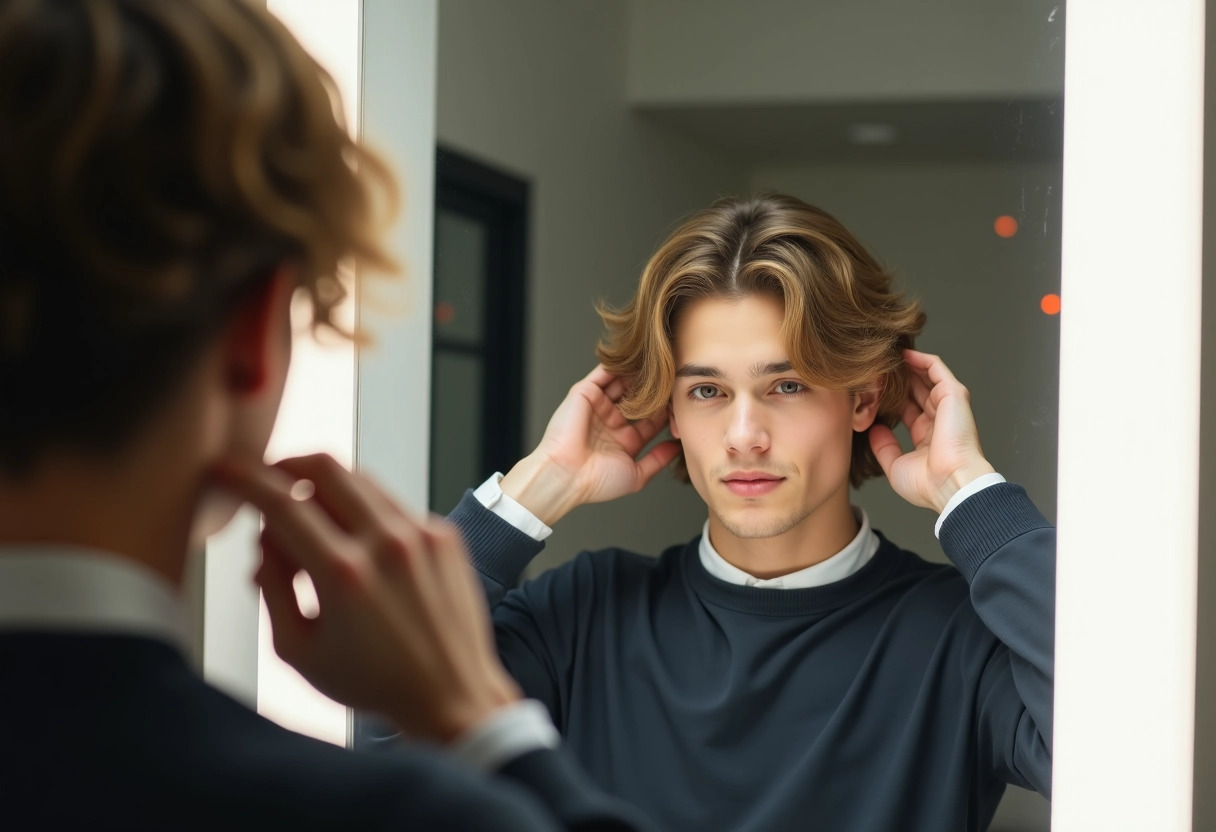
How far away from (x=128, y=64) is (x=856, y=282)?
685 millimetres

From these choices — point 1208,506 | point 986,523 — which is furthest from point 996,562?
point 1208,506

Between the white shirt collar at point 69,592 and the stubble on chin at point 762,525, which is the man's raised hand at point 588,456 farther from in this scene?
the white shirt collar at point 69,592

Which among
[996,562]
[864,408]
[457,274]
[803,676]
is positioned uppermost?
[457,274]

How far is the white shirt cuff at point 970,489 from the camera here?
2.55 ft

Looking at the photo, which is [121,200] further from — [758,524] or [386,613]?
[758,524]

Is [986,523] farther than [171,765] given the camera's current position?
Yes

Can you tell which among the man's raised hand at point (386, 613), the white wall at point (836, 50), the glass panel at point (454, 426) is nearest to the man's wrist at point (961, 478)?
the white wall at point (836, 50)

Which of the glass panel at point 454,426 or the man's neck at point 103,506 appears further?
the glass panel at point 454,426

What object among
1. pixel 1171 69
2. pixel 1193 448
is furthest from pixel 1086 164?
pixel 1193 448

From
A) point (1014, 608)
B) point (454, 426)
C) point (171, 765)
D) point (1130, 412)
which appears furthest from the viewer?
point (454, 426)

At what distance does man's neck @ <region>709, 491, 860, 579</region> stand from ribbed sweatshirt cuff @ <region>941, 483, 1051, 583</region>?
0.15 m

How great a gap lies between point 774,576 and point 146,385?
0.72m

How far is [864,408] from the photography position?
93 cm

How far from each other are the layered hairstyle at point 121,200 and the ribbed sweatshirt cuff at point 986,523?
57 centimetres
